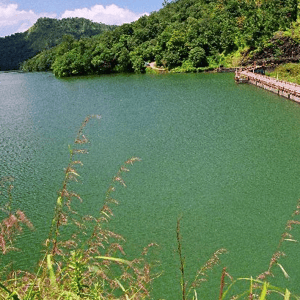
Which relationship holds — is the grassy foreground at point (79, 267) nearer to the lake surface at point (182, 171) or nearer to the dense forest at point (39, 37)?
the lake surface at point (182, 171)

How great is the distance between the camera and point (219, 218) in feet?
28.7

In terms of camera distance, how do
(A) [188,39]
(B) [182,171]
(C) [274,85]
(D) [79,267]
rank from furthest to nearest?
(A) [188,39]
(C) [274,85]
(B) [182,171]
(D) [79,267]

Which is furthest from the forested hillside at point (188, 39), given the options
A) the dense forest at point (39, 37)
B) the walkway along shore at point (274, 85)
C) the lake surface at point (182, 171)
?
the dense forest at point (39, 37)

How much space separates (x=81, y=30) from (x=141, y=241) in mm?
132982

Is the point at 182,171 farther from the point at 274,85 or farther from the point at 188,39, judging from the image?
the point at 188,39

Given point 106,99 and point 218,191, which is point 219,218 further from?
point 106,99

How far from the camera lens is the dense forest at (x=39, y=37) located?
4225 inches

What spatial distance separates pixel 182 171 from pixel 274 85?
50.4ft

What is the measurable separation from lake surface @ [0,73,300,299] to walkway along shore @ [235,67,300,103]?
2.20ft

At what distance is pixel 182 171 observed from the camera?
11.9 metres

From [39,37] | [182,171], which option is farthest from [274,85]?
[39,37]

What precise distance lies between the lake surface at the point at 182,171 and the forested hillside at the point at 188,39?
17245 mm

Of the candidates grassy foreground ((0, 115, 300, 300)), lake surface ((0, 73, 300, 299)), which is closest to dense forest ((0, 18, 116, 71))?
lake surface ((0, 73, 300, 299))

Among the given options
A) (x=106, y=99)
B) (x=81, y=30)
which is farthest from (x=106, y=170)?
(x=81, y=30)
